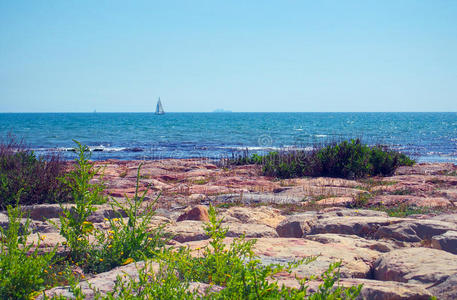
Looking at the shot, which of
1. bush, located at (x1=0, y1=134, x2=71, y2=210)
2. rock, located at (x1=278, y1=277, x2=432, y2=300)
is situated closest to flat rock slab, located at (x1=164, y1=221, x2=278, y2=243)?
rock, located at (x1=278, y1=277, x2=432, y2=300)

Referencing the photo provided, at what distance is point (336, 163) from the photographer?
11664 millimetres

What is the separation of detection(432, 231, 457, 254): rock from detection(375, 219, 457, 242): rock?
457mm

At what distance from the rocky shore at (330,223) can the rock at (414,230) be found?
0.01 m

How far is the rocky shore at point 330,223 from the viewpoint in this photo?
3.22 metres

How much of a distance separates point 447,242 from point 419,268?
1201mm

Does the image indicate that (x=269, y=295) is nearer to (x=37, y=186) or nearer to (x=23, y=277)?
(x=23, y=277)

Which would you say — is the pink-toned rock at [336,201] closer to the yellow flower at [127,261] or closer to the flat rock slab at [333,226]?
the flat rock slab at [333,226]

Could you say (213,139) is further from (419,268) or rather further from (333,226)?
(419,268)

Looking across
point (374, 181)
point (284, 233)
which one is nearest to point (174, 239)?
point (284, 233)

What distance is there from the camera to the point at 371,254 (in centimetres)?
410

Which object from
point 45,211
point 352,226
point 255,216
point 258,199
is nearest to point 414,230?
point 352,226

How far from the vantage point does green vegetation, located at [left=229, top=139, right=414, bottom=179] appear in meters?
11.5

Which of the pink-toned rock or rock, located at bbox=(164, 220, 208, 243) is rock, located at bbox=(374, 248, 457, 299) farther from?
the pink-toned rock

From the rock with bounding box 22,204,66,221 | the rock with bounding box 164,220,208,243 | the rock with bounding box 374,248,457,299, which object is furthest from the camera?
the rock with bounding box 22,204,66,221
